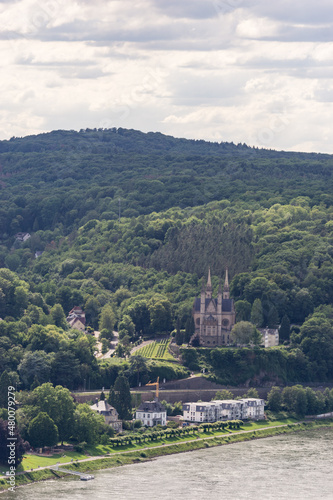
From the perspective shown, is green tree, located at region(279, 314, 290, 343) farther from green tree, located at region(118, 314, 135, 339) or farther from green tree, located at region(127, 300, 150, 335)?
green tree, located at region(118, 314, 135, 339)

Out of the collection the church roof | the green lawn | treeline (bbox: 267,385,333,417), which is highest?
the church roof

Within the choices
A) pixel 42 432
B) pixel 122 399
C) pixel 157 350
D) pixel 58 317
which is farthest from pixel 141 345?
pixel 42 432

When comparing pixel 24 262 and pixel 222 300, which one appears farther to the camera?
pixel 24 262

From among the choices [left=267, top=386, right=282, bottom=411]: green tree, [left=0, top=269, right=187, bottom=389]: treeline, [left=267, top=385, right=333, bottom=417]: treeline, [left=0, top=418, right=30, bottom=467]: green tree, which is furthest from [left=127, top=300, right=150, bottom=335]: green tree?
[left=0, top=418, right=30, bottom=467]: green tree

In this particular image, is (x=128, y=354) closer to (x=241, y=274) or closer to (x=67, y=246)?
(x=241, y=274)

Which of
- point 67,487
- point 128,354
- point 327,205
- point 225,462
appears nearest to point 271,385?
point 128,354

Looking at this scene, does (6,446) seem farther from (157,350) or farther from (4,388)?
(157,350)
